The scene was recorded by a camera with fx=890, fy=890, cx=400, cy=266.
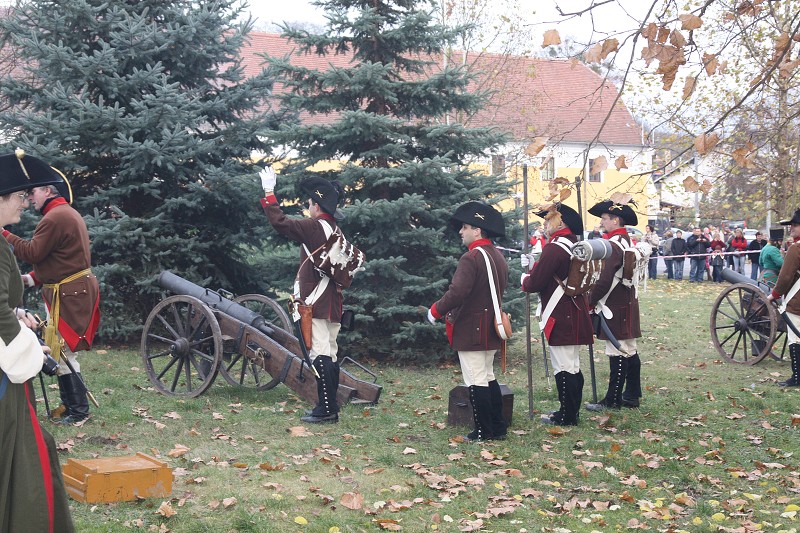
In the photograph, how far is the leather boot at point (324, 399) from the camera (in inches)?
309

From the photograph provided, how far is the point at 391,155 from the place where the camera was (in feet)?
37.3

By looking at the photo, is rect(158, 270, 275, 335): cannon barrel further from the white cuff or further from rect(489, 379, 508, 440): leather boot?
the white cuff

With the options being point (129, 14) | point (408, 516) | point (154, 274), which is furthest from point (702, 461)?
point (129, 14)

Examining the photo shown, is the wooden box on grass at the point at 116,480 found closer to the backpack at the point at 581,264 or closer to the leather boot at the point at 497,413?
the leather boot at the point at 497,413

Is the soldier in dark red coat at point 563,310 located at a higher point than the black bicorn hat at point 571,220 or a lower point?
lower

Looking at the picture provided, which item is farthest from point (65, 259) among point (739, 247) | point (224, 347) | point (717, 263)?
point (739, 247)

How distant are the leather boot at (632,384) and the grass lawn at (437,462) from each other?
0.17 meters

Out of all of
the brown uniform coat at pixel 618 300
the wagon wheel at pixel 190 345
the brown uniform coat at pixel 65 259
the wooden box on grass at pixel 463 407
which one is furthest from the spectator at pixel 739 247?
the brown uniform coat at pixel 65 259

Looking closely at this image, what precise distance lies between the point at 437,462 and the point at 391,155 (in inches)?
215

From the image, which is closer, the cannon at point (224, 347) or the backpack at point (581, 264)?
the backpack at point (581, 264)

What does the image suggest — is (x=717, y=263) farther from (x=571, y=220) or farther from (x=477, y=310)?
(x=477, y=310)

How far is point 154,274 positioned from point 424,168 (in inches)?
148

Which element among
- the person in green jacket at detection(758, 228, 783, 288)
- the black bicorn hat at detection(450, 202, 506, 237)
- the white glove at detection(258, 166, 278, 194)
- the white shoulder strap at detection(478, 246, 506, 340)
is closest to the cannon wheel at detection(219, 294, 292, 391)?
the white glove at detection(258, 166, 278, 194)

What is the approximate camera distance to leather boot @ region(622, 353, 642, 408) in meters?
8.88
